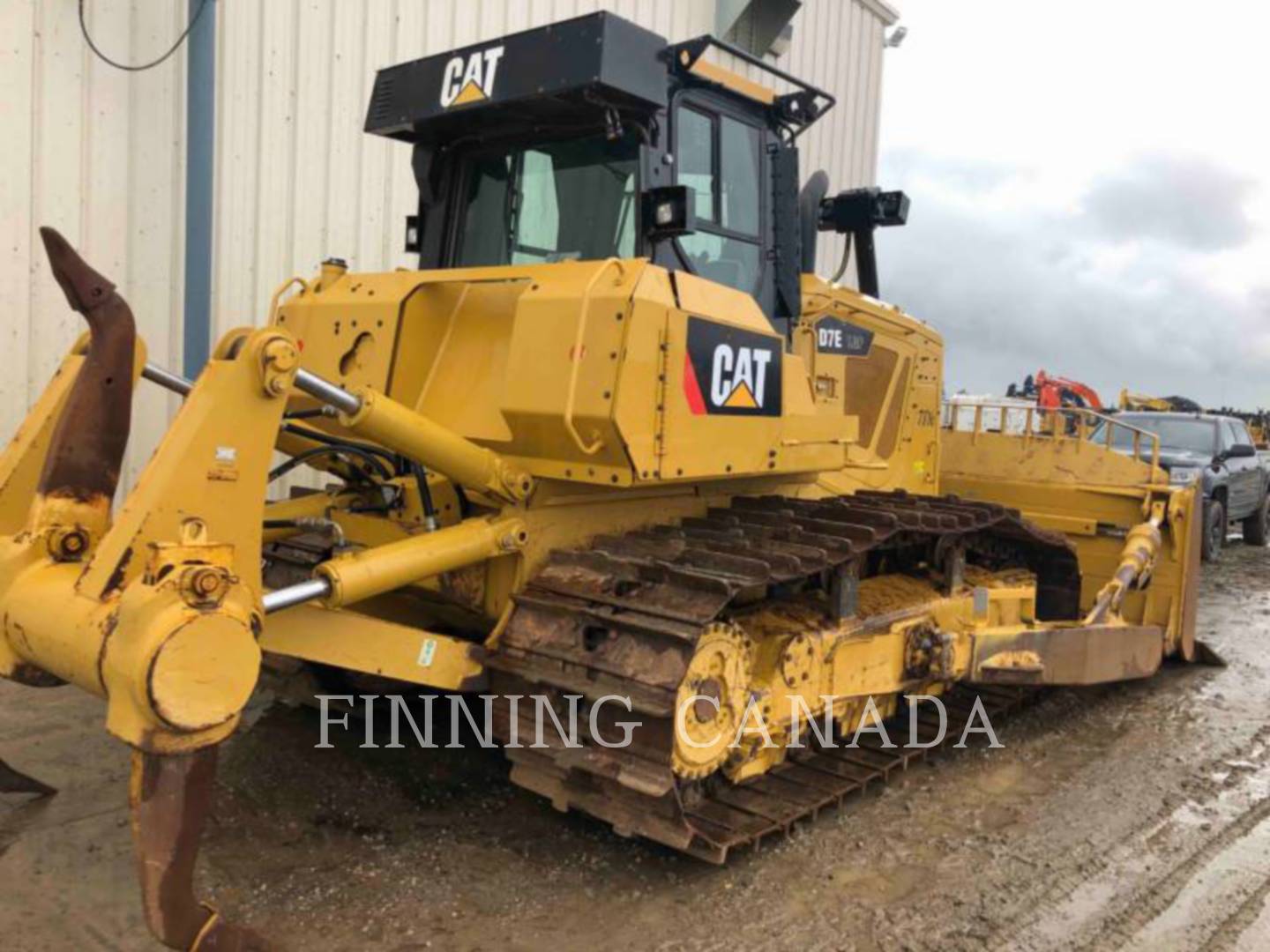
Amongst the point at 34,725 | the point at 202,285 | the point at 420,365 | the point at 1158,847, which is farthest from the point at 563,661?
the point at 202,285

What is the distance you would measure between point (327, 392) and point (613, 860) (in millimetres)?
1823

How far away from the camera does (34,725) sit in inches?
183

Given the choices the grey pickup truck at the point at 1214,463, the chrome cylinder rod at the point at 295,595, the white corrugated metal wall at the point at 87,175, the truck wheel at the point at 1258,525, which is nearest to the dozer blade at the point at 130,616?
the chrome cylinder rod at the point at 295,595

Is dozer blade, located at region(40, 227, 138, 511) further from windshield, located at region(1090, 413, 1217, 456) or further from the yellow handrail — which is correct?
windshield, located at region(1090, 413, 1217, 456)

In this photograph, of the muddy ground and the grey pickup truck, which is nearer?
the muddy ground

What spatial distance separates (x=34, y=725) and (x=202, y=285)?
2.77 metres

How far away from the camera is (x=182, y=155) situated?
6410 mm

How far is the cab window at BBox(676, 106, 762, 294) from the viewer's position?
3.99 metres

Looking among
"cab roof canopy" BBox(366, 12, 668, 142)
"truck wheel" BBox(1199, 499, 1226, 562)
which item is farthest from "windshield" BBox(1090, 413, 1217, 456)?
"cab roof canopy" BBox(366, 12, 668, 142)

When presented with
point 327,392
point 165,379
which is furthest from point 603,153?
point 165,379

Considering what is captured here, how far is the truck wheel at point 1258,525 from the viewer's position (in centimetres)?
1399

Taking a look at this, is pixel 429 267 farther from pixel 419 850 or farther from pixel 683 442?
pixel 419 850

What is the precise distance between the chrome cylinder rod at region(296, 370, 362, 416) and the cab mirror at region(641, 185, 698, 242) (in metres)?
1.26

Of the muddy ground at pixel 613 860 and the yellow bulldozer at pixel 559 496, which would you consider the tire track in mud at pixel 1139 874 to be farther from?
the yellow bulldozer at pixel 559 496
